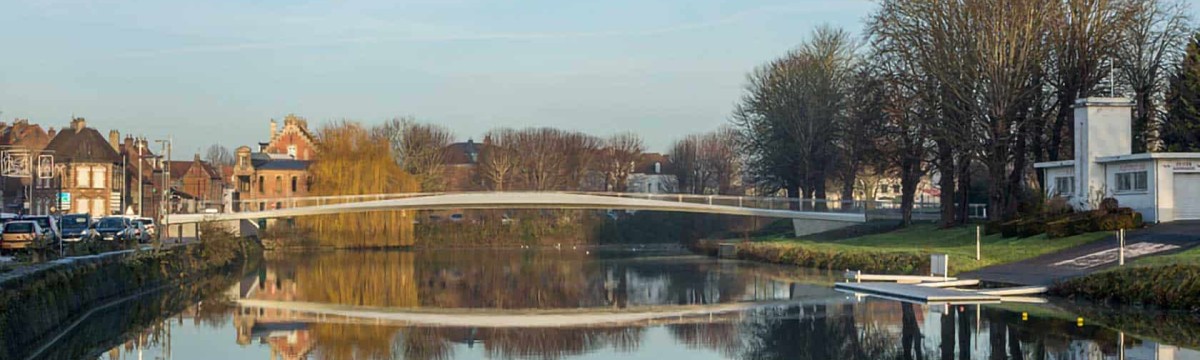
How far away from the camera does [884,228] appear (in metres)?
63.4

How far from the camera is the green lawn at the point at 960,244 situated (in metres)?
38.7

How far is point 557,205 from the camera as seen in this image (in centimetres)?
7019

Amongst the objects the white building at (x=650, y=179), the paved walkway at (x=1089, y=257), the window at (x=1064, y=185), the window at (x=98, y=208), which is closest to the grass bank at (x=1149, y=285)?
the paved walkway at (x=1089, y=257)

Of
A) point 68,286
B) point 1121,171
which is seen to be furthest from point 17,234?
point 1121,171

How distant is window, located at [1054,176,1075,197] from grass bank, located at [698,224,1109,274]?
3.13m

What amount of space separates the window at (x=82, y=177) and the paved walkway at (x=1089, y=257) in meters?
57.7

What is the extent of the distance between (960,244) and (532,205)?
91.2 feet

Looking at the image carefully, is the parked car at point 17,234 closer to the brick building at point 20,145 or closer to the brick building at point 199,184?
the brick building at point 20,145

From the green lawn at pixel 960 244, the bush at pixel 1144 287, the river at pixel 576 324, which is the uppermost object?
the green lawn at pixel 960 244

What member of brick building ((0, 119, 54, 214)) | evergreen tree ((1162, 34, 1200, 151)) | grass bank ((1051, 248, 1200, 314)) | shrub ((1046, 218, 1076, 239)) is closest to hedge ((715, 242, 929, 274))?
shrub ((1046, 218, 1076, 239))

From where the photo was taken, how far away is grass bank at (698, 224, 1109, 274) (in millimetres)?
38938

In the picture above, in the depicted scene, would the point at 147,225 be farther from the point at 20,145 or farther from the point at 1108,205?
the point at 1108,205

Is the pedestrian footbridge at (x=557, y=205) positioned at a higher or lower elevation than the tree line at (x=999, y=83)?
lower

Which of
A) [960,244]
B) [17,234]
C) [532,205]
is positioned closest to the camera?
[17,234]
